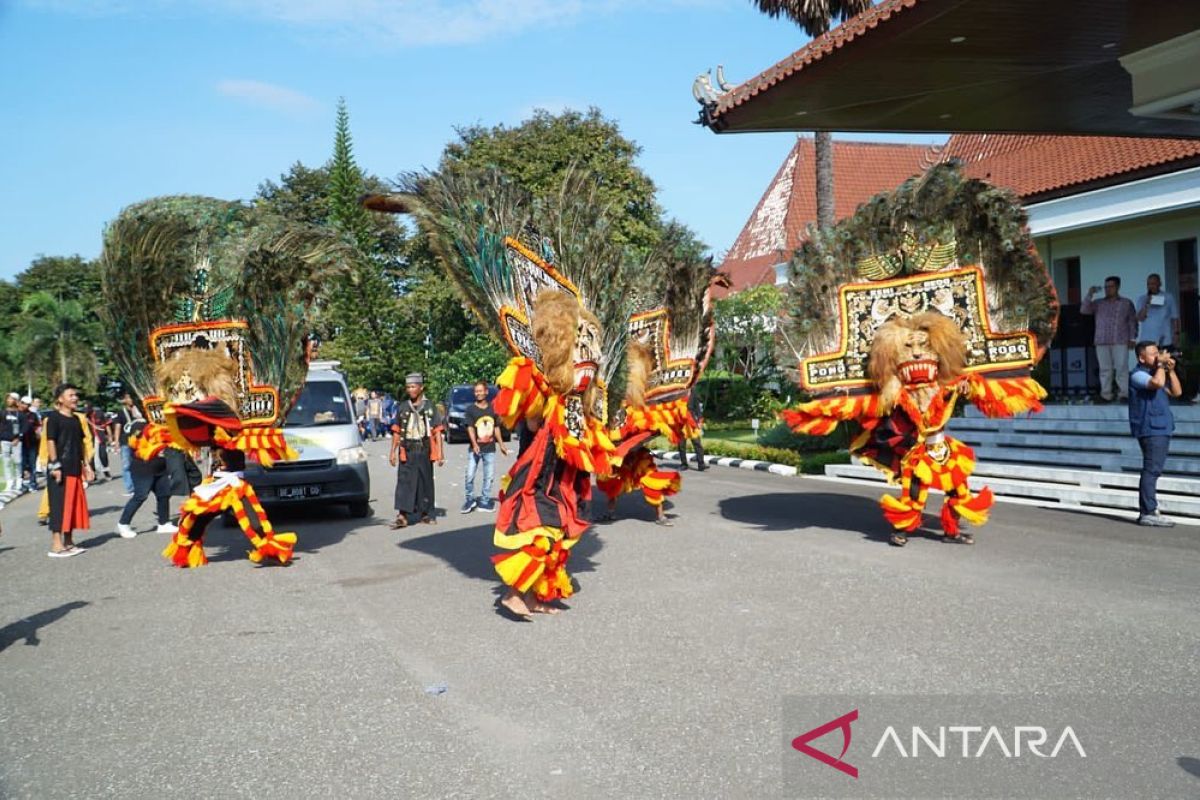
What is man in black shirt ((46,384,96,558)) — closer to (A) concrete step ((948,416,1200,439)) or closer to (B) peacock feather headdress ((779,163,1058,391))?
(B) peacock feather headdress ((779,163,1058,391))

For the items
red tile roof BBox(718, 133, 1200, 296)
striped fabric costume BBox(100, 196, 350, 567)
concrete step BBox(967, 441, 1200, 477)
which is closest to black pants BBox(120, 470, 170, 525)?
striped fabric costume BBox(100, 196, 350, 567)

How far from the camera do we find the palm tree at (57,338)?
4934 centimetres

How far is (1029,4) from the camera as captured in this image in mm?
8867

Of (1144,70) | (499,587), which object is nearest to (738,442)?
(1144,70)

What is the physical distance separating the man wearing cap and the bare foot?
5140mm

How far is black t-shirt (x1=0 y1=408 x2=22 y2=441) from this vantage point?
64.4 ft

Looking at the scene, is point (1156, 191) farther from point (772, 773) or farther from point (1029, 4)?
point (772, 773)

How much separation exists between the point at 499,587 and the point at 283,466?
5295 millimetres

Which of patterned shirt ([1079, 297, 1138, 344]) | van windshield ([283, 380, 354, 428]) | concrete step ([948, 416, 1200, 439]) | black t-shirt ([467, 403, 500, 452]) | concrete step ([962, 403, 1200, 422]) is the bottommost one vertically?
concrete step ([948, 416, 1200, 439])

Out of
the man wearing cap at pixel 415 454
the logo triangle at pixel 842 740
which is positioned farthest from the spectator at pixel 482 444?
the logo triangle at pixel 842 740

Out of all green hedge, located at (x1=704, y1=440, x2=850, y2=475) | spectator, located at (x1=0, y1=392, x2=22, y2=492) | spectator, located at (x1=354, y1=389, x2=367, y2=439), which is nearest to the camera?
green hedge, located at (x1=704, y1=440, x2=850, y2=475)

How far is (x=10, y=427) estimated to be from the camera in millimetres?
19688

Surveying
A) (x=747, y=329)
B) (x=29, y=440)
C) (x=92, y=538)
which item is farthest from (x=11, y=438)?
(x=747, y=329)

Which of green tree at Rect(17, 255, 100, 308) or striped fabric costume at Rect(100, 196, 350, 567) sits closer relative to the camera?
striped fabric costume at Rect(100, 196, 350, 567)
